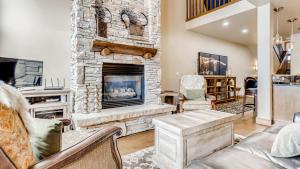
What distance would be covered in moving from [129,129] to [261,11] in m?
3.84

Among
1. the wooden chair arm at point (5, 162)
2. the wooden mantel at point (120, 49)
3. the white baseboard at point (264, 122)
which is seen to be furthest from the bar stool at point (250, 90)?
the wooden chair arm at point (5, 162)

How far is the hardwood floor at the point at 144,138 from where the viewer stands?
2.60m

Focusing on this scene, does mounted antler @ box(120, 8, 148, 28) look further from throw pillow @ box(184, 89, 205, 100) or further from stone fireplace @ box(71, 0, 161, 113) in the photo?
throw pillow @ box(184, 89, 205, 100)

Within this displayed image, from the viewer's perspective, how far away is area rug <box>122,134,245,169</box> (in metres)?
2.04

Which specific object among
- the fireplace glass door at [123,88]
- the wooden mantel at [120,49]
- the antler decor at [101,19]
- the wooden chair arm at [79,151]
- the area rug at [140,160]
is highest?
the antler decor at [101,19]

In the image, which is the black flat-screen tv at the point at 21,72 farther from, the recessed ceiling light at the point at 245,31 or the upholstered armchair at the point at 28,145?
the recessed ceiling light at the point at 245,31

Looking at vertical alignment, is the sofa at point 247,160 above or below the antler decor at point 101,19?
below

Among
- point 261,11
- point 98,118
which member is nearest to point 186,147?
point 98,118

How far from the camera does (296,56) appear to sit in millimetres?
5945

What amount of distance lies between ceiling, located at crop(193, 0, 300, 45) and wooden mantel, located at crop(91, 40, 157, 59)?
2493mm

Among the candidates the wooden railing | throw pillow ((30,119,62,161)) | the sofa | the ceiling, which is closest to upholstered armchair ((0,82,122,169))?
throw pillow ((30,119,62,161))

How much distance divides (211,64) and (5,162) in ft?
21.5

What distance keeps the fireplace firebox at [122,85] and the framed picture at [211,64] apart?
9.81ft

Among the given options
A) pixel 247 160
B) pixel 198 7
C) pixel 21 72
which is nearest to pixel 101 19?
pixel 21 72
